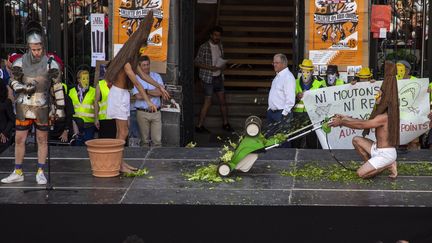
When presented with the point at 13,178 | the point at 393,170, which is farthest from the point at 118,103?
the point at 393,170

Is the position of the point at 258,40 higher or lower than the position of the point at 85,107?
higher

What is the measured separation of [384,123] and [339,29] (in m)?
3.53

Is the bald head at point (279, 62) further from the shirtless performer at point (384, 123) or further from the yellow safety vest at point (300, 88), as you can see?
the shirtless performer at point (384, 123)

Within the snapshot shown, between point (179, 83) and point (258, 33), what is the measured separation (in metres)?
4.58

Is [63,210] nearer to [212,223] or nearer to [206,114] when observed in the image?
[212,223]

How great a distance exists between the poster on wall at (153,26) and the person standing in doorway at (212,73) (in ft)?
6.91

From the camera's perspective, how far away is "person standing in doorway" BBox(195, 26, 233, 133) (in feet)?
48.6

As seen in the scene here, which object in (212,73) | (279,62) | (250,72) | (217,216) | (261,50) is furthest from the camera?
(261,50)

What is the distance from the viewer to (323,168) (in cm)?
1029

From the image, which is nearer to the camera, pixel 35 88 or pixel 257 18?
pixel 35 88

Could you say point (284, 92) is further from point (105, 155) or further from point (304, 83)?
point (105, 155)

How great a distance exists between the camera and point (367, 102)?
11688mm

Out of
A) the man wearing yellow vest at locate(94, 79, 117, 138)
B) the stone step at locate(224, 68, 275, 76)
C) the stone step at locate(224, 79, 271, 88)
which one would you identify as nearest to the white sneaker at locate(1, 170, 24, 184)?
the man wearing yellow vest at locate(94, 79, 117, 138)

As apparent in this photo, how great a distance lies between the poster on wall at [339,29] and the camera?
12.5 m
